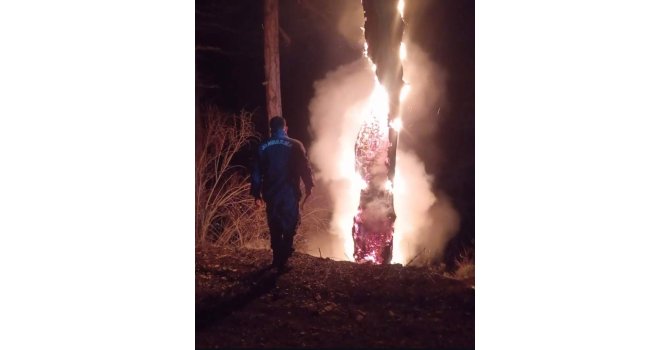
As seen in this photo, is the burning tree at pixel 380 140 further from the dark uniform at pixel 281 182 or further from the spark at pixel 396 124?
the dark uniform at pixel 281 182

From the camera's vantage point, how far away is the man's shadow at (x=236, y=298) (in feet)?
14.9

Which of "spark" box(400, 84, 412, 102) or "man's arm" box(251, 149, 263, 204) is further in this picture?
"spark" box(400, 84, 412, 102)

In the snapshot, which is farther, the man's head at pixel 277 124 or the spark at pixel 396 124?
the spark at pixel 396 124

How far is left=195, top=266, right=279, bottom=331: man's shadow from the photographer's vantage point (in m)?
4.54

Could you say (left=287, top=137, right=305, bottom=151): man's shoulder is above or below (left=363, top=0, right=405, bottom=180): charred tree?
below

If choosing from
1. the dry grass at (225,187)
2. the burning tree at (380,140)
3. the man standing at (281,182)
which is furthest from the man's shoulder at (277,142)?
the dry grass at (225,187)

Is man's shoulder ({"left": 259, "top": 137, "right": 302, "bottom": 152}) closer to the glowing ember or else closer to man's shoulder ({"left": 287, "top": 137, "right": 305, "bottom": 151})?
man's shoulder ({"left": 287, "top": 137, "right": 305, "bottom": 151})

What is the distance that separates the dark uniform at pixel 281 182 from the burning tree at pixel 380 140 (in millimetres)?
781

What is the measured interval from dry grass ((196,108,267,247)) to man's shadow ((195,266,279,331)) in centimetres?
121

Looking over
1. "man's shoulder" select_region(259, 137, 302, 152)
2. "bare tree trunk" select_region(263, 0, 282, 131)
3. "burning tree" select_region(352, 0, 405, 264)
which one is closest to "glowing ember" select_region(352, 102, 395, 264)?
"burning tree" select_region(352, 0, 405, 264)

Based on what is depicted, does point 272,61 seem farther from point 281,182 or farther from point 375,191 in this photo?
point 375,191

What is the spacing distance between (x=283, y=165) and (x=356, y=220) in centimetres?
119

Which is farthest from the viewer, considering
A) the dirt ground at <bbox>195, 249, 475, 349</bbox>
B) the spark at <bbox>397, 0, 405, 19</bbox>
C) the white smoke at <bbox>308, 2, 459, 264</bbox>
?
the white smoke at <bbox>308, 2, 459, 264</bbox>

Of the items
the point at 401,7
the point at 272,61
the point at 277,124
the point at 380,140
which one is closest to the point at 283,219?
the point at 277,124
